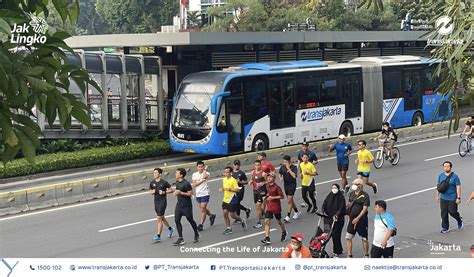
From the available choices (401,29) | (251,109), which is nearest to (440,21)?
(401,29)

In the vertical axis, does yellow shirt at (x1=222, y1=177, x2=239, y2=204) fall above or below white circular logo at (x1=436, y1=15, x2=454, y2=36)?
below

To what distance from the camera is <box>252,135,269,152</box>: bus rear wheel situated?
20.7 m

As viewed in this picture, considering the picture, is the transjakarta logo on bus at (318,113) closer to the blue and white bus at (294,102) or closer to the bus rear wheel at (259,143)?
the blue and white bus at (294,102)

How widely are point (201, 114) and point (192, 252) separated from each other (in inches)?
355

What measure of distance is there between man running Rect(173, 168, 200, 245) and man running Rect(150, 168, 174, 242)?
22 cm

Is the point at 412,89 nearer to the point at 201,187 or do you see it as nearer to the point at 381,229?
the point at 201,187

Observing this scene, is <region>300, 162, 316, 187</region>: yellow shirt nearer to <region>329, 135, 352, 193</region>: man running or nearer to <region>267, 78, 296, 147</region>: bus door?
<region>329, 135, 352, 193</region>: man running

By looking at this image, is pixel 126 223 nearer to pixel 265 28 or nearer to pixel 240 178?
pixel 240 178

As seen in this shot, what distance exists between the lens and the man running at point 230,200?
12820 millimetres

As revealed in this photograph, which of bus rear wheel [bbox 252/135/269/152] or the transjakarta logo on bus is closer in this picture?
bus rear wheel [bbox 252/135/269/152]

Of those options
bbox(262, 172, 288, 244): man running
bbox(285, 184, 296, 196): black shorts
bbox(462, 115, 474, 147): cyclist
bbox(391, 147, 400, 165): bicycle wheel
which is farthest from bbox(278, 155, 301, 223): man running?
bbox(391, 147, 400, 165): bicycle wheel

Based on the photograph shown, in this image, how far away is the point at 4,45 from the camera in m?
4.06

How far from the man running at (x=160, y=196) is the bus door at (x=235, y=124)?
25.5 feet

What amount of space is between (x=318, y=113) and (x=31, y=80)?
58.1 ft
